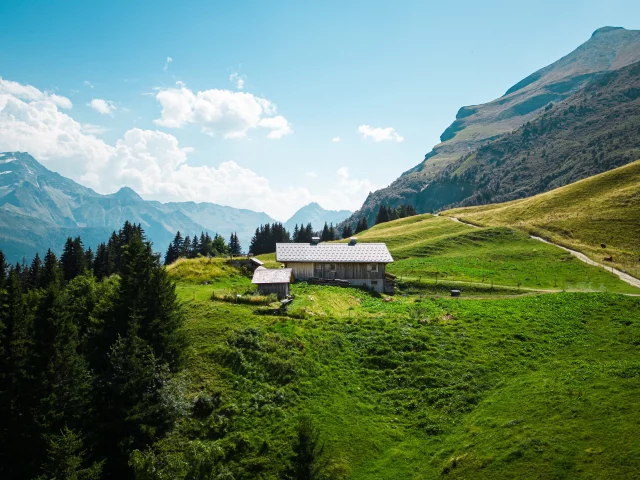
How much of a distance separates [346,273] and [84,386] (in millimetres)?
37883

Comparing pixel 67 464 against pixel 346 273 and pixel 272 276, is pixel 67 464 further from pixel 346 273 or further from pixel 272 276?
pixel 346 273

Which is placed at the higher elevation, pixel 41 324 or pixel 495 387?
pixel 41 324

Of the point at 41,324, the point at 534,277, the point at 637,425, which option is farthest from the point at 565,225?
the point at 41,324

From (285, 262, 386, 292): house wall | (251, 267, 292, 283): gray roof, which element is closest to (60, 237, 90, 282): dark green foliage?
(285, 262, 386, 292): house wall

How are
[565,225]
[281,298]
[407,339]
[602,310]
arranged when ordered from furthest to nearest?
[565,225], [281,298], [602,310], [407,339]

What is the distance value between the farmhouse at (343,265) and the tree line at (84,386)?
2906 centimetres

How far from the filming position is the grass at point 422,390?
70.1 feet

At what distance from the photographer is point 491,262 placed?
229 ft

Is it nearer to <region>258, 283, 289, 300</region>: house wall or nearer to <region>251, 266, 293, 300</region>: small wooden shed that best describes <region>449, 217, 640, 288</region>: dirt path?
<region>251, 266, 293, 300</region>: small wooden shed

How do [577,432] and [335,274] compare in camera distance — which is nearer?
[577,432]

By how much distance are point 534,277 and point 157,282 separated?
51.5 meters

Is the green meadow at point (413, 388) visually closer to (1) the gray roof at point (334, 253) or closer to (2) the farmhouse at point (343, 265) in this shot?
(2) the farmhouse at point (343, 265)

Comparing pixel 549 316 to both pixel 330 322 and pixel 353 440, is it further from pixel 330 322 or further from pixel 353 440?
pixel 353 440

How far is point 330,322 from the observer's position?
38.4 metres
